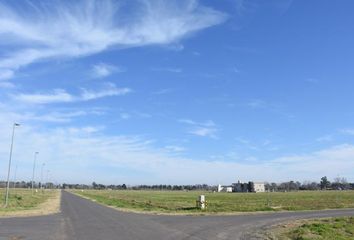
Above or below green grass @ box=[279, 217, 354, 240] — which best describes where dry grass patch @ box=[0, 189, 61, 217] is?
above

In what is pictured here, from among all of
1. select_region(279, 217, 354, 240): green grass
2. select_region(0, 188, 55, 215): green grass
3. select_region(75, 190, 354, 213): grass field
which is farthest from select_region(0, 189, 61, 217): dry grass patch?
select_region(279, 217, 354, 240): green grass

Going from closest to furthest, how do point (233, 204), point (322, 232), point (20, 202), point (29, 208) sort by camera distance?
1. point (322, 232)
2. point (29, 208)
3. point (20, 202)
4. point (233, 204)

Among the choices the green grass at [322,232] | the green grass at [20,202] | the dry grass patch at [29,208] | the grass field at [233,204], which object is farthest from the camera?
the grass field at [233,204]

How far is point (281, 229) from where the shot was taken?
2855 cm

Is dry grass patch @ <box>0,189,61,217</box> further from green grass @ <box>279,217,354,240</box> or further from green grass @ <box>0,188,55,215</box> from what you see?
green grass @ <box>279,217,354,240</box>

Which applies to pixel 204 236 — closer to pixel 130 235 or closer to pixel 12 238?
pixel 130 235

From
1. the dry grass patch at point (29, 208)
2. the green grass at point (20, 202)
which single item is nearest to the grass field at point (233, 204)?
the dry grass patch at point (29, 208)

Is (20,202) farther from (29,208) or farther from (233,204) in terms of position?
(233,204)

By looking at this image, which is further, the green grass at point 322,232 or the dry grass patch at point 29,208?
the dry grass patch at point 29,208

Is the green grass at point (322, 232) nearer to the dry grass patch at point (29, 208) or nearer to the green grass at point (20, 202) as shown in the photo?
the dry grass patch at point (29, 208)

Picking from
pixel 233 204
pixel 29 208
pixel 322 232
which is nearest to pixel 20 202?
pixel 29 208

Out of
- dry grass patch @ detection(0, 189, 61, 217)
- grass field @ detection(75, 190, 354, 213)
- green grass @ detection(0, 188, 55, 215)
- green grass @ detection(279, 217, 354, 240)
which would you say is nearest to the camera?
green grass @ detection(279, 217, 354, 240)

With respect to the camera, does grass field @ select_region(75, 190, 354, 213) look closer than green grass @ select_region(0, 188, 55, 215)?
No

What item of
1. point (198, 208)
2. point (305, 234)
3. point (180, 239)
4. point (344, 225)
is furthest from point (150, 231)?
point (198, 208)
